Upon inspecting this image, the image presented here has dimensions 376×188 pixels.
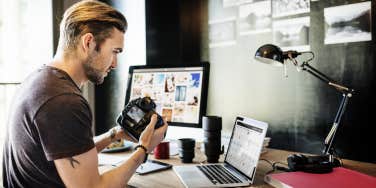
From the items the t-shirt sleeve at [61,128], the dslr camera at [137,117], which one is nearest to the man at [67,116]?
the t-shirt sleeve at [61,128]

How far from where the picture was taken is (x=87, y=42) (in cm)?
113

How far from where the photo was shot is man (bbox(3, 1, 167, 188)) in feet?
3.17

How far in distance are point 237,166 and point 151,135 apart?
0.35 metres

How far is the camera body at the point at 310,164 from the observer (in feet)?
4.30

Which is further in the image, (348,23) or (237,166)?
(348,23)

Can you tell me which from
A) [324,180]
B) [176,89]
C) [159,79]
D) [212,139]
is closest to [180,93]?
[176,89]

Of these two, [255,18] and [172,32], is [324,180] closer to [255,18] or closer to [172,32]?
[255,18]

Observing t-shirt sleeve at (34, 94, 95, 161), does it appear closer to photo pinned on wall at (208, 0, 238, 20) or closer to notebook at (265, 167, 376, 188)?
notebook at (265, 167, 376, 188)

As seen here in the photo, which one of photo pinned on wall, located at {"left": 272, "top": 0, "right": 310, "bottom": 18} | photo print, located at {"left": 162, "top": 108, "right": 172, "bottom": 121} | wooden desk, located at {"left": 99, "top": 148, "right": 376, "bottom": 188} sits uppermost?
photo pinned on wall, located at {"left": 272, "top": 0, "right": 310, "bottom": 18}

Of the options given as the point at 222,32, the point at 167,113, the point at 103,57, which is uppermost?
the point at 222,32

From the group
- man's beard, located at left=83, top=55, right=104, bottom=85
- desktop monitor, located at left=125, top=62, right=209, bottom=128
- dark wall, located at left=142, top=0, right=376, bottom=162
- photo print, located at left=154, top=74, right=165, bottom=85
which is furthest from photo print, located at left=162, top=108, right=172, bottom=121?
man's beard, located at left=83, top=55, right=104, bottom=85

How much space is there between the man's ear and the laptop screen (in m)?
0.64

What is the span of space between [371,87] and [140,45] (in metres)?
1.34

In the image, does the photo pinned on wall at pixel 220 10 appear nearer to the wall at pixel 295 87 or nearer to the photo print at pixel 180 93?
the wall at pixel 295 87
